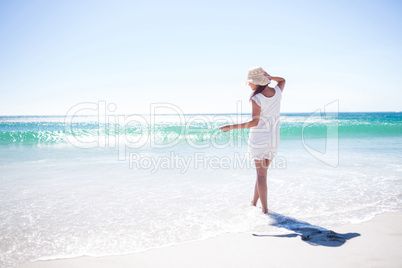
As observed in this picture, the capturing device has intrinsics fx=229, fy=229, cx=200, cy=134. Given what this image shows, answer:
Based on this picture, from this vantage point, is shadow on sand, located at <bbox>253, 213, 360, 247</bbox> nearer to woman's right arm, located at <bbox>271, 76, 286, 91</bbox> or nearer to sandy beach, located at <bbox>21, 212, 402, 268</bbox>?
sandy beach, located at <bbox>21, 212, 402, 268</bbox>

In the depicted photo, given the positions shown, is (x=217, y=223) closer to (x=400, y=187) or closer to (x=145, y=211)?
(x=145, y=211)

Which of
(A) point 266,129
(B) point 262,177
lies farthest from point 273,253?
(A) point 266,129

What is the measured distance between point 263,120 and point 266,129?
0.13m

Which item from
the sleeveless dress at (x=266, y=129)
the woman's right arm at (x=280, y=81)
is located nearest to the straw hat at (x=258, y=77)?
Answer: the sleeveless dress at (x=266, y=129)

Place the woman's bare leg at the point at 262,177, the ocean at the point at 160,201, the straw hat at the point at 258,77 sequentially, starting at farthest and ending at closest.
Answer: the woman's bare leg at the point at 262,177
the straw hat at the point at 258,77
the ocean at the point at 160,201

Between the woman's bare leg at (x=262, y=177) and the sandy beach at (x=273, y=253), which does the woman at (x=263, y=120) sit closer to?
the woman's bare leg at (x=262, y=177)

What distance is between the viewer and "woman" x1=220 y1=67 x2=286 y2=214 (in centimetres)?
282

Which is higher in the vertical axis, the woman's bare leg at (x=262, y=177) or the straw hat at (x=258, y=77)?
the straw hat at (x=258, y=77)

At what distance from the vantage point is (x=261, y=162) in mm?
3033

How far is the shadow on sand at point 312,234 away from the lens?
7.61 feet

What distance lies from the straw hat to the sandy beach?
1786 millimetres

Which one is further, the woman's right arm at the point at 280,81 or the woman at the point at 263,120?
the woman's right arm at the point at 280,81

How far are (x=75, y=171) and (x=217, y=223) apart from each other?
430 cm

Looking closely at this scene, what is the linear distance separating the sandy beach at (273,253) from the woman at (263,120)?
868 millimetres
